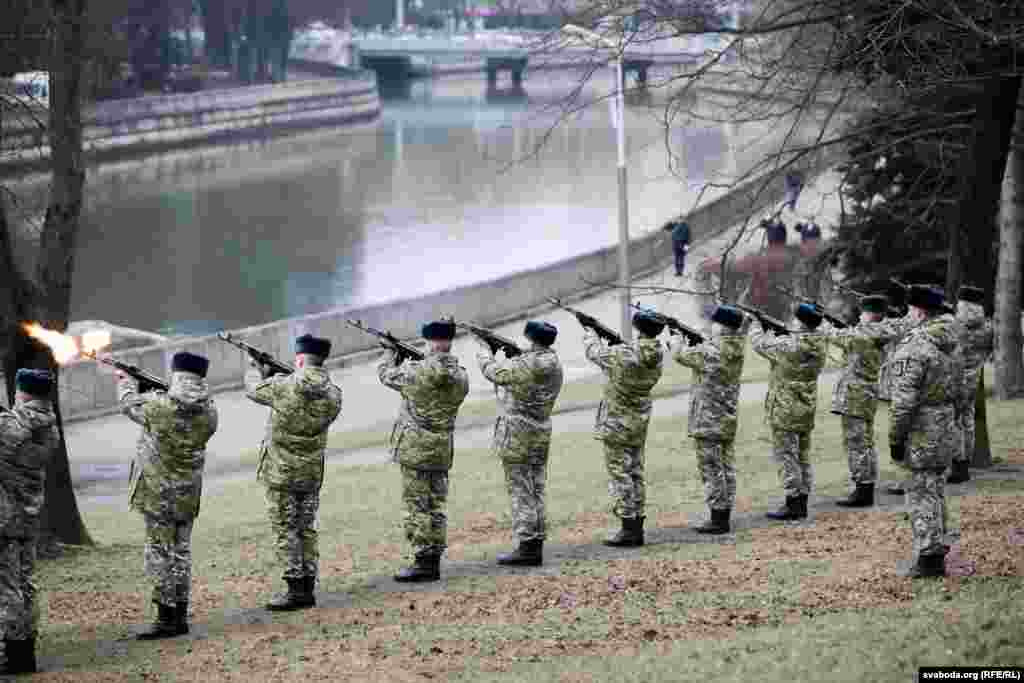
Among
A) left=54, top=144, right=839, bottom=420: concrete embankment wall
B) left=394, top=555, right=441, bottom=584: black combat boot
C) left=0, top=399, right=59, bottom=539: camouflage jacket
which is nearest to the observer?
left=0, top=399, right=59, bottom=539: camouflage jacket

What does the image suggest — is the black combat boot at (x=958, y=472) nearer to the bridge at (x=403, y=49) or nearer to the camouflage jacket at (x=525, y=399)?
the camouflage jacket at (x=525, y=399)

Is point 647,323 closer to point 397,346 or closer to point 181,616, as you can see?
point 397,346

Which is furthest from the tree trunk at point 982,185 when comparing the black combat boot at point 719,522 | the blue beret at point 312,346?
the blue beret at point 312,346

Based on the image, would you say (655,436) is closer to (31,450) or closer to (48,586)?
(48,586)

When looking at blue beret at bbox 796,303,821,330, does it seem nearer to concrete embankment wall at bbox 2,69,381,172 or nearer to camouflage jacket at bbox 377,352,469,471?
camouflage jacket at bbox 377,352,469,471

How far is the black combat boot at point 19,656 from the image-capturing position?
1092cm

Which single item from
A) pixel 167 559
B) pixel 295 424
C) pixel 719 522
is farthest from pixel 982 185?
pixel 167 559

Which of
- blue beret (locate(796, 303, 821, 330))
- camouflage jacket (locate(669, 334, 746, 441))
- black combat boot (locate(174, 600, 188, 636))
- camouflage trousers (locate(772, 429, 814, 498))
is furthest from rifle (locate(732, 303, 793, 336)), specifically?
black combat boot (locate(174, 600, 188, 636))

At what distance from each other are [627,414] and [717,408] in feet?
2.74

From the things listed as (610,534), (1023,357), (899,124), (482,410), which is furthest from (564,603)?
(482,410)

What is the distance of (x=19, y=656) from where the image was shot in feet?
35.9

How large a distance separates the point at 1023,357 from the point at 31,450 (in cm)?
1461

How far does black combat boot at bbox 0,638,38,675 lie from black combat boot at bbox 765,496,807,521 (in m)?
6.36

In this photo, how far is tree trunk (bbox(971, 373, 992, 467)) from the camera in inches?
644
